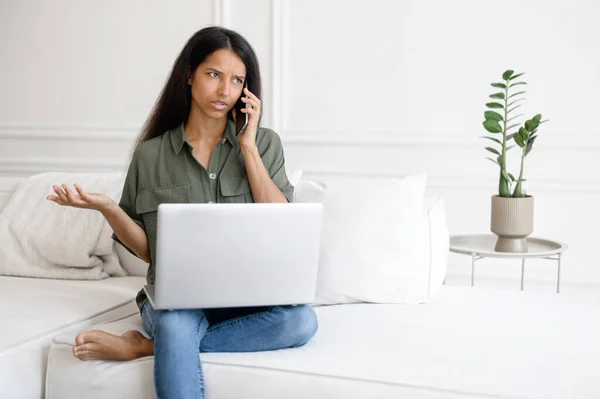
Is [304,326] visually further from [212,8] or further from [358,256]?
[212,8]

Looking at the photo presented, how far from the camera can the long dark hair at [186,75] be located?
2.13 m

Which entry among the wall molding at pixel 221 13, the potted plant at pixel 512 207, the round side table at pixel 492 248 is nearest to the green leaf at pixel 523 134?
the potted plant at pixel 512 207

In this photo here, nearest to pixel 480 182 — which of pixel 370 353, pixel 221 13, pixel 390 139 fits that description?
pixel 390 139

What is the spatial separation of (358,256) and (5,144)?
2487 millimetres

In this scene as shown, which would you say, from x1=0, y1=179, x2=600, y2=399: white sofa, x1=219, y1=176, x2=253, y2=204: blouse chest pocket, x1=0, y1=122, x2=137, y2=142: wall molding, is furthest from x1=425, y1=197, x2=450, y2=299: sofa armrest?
x1=0, y1=122, x2=137, y2=142: wall molding

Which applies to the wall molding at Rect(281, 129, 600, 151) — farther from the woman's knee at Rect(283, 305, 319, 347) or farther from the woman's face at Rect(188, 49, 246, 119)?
the woman's knee at Rect(283, 305, 319, 347)

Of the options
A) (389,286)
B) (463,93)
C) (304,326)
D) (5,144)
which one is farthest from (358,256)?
(5,144)

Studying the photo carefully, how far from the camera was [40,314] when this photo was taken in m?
2.17

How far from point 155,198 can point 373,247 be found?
2.08 ft

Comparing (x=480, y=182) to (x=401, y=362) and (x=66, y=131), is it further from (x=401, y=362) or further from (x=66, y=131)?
(x=66, y=131)

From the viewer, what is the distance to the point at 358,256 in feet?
7.64

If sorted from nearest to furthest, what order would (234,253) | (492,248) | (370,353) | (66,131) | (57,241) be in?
(234,253), (370,353), (57,241), (492,248), (66,131)

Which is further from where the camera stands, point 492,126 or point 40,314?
point 492,126

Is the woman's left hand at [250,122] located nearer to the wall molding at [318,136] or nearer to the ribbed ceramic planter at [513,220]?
the ribbed ceramic planter at [513,220]
